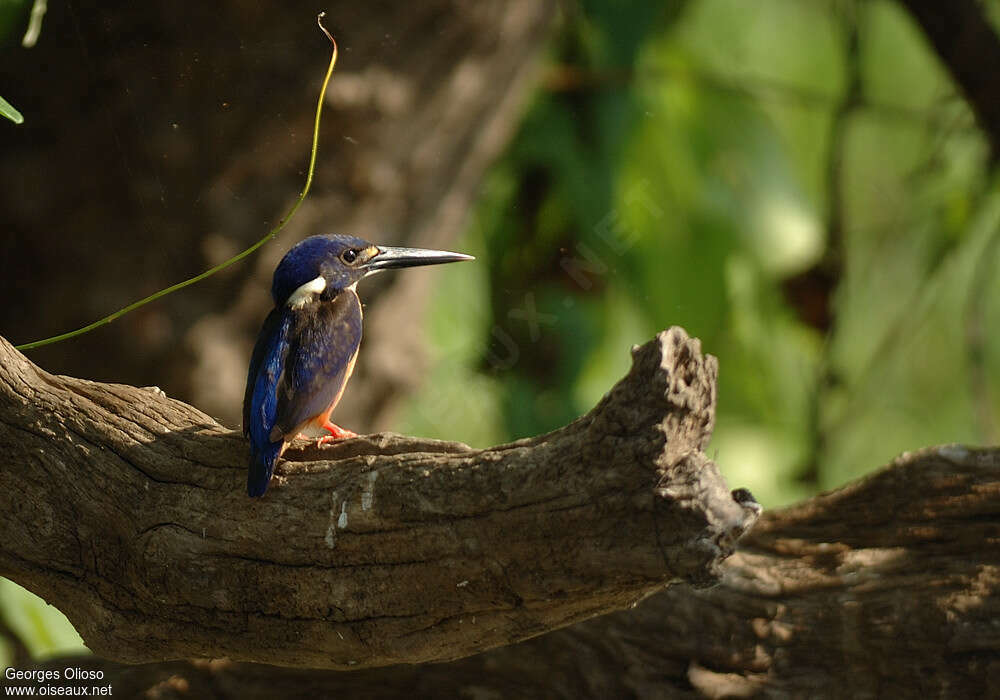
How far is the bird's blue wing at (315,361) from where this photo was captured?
1737mm

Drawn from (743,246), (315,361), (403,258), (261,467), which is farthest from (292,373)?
(743,246)

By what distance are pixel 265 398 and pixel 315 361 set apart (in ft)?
0.30

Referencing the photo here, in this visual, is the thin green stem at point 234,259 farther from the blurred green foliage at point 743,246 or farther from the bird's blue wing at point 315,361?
the blurred green foliage at point 743,246

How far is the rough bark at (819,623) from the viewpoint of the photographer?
6.64 ft

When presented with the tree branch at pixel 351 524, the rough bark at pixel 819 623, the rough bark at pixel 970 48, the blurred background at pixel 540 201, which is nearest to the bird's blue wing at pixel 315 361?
the tree branch at pixel 351 524

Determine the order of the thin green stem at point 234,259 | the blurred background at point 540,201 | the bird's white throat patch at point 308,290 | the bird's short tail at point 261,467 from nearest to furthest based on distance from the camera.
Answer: the bird's short tail at point 261,467, the bird's white throat patch at point 308,290, the thin green stem at point 234,259, the blurred background at point 540,201

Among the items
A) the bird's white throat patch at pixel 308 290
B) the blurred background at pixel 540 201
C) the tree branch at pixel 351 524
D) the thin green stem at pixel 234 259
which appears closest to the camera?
the tree branch at pixel 351 524

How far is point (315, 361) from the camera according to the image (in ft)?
5.77

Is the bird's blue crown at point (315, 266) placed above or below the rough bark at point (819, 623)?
above

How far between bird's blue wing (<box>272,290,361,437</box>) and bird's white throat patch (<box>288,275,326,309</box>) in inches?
0.5

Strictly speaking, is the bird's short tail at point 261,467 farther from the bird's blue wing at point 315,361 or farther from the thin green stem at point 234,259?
the thin green stem at point 234,259

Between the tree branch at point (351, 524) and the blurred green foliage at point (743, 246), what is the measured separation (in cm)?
96

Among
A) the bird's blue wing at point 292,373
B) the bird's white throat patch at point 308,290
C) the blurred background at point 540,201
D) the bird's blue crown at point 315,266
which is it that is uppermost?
the blurred background at point 540,201

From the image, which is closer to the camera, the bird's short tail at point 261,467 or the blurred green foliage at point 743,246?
the bird's short tail at point 261,467
